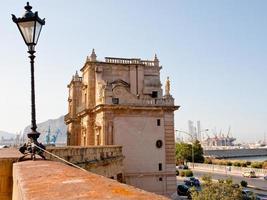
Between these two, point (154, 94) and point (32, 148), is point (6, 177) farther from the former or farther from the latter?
point (154, 94)

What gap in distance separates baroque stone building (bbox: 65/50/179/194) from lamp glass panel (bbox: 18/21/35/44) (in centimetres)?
2178

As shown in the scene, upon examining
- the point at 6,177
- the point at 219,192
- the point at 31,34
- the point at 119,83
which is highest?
the point at 119,83

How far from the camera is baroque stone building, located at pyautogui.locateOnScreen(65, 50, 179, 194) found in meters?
28.8

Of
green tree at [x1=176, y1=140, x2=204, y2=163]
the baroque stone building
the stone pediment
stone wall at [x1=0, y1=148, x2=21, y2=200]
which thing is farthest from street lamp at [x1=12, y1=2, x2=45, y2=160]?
green tree at [x1=176, y1=140, x2=204, y2=163]

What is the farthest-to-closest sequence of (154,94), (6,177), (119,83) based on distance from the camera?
(154,94) → (119,83) → (6,177)

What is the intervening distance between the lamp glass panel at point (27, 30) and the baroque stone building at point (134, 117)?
2178 cm

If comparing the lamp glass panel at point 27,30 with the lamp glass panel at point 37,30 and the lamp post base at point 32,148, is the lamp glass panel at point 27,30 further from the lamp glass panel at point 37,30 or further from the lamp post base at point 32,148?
the lamp post base at point 32,148

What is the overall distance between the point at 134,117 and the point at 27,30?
76.1 feet

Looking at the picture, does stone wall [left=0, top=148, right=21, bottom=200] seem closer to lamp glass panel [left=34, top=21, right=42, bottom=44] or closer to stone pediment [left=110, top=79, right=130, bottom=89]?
lamp glass panel [left=34, top=21, right=42, bottom=44]

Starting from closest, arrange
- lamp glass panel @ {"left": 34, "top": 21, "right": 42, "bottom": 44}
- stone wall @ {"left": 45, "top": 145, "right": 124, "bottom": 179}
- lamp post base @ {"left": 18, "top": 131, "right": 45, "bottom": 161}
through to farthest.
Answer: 1. lamp post base @ {"left": 18, "top": 131, "right": 45, "bottom": 161}
2. lamp glass panel @ {"left": 34, "top": 21, "right": 42, "bottom": 44}
3. stone wall @ {"left": 45, "top": 145, "right": 124, "bottom": 179}

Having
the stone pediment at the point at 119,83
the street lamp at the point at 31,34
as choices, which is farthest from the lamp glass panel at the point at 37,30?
the stone pediment at the point at 119,83

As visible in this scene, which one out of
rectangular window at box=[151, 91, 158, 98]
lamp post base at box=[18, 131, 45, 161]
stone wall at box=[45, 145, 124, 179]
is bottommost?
stone wall at box=[45, 145, 124, 179]

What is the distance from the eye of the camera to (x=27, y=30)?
6.50 metres

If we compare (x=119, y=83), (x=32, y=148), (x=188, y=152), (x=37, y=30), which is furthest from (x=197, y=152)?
(x=32, y=148)
